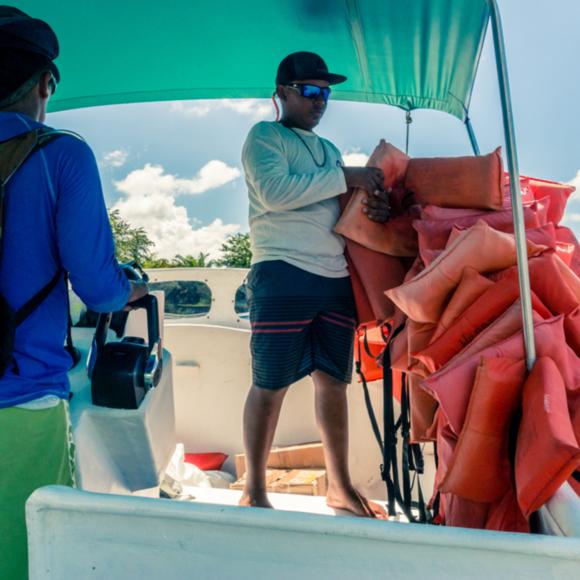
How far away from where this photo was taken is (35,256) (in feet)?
3.20

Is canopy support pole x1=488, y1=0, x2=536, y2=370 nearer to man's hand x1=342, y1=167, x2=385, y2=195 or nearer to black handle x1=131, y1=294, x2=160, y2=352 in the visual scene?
man's hand x1=342, y1=167, x2=385, y2=195

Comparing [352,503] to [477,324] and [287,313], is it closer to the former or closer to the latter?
[287,313]

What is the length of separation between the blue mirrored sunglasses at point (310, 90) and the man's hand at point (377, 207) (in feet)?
1.44

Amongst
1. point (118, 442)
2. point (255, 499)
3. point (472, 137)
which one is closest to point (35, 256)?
point (118, 442)

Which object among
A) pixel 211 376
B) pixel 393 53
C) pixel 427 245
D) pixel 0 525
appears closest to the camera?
pixel 0 525

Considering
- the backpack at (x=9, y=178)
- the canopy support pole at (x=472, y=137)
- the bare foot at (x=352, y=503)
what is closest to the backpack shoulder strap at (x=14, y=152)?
the backpack at (x=9, y=178)

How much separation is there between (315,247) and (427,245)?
1.40ft

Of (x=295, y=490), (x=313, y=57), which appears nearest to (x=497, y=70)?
(x=313, y=57)

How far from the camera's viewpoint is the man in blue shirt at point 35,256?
0.95 metres

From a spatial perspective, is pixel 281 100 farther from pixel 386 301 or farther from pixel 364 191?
pixel 386 301

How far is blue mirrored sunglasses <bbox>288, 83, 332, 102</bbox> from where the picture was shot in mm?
1879

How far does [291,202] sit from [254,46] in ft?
2.89

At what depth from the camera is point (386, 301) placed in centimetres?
174

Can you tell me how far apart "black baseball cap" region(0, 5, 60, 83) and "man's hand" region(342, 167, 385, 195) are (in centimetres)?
95
